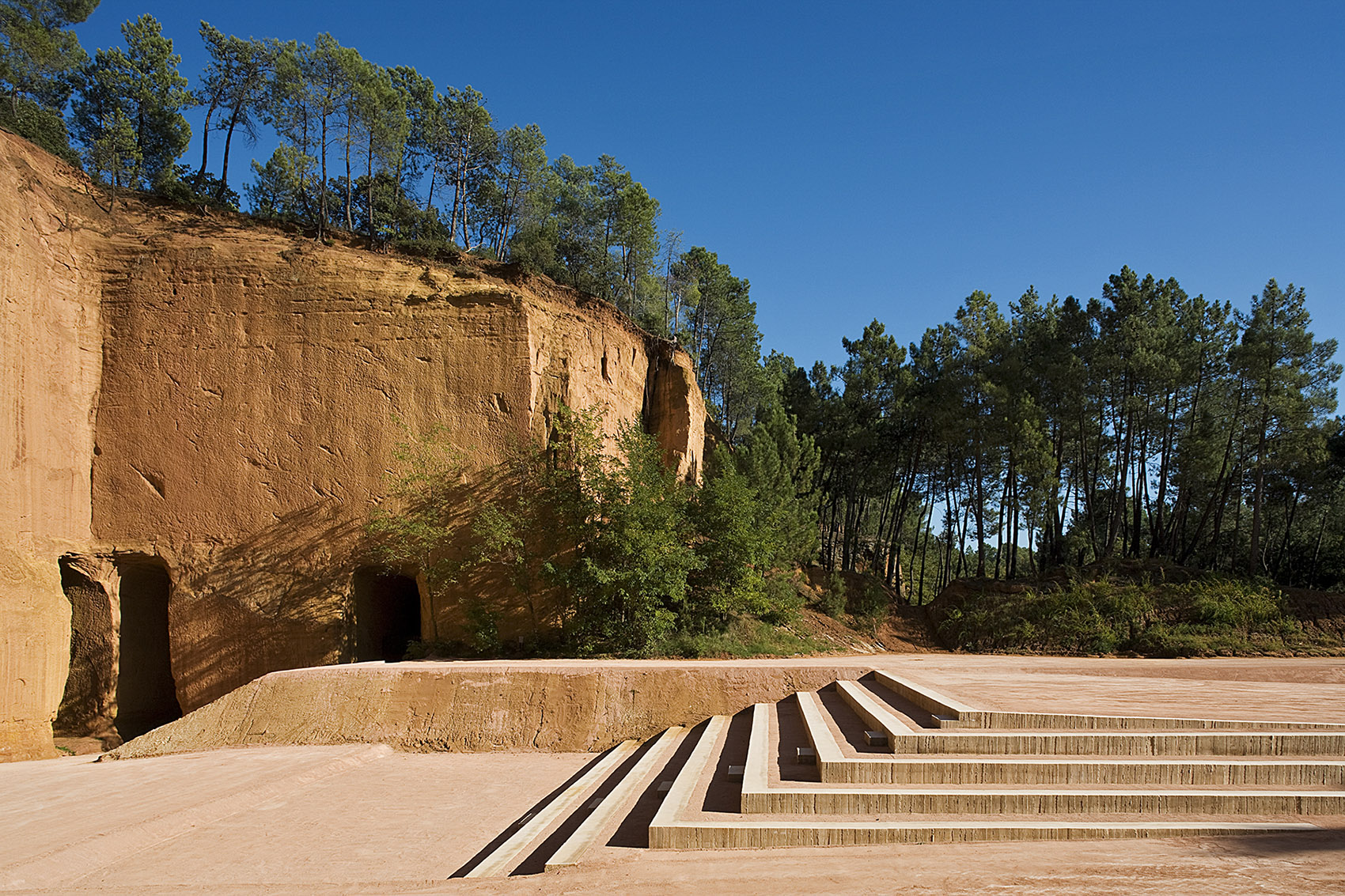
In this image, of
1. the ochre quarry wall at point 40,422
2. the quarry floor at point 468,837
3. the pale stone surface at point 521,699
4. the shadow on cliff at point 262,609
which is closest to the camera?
the quarry floor at point 468,837

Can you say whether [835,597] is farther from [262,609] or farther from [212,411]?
[212,411]

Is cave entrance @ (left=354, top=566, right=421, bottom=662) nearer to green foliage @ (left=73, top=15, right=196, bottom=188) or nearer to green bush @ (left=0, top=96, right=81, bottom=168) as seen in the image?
green bush @ (left=0, top=96, right=81, bottom=168)

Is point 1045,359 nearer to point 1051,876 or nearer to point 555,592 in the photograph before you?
point 555,592

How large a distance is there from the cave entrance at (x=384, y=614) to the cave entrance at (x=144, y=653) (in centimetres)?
452

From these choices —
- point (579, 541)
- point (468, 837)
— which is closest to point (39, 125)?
point (579, 541)

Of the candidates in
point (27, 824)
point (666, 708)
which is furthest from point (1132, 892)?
point (27, 824)

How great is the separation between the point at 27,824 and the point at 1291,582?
35029 mm

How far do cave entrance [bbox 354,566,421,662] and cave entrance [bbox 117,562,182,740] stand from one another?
452 cm

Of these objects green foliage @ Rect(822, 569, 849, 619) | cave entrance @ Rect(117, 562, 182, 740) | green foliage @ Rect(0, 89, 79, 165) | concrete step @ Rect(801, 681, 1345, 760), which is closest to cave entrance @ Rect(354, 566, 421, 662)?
cave entrance @ Rect(117, 562, 182, 740)

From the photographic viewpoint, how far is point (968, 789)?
5184 millimetres

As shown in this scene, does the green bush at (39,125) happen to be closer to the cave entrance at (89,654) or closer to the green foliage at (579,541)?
the cave entrance at (89,654)

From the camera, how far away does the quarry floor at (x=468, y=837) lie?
410cm

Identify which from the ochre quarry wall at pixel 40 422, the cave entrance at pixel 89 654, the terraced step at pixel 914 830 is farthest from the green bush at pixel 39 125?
the terraced step at pixel 914 830

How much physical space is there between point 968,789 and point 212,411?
1821 cm
